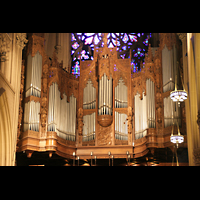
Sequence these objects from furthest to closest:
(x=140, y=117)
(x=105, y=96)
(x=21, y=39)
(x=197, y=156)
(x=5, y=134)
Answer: (x=105, y=96)
(x=140, y=117)
(x=21, y=39)
(x=5, y=134)
(x=197, y=156)

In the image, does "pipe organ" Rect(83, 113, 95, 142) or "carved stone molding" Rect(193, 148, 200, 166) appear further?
"pipe organ" Rect(83, 113, 95, 142)

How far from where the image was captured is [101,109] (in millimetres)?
16922

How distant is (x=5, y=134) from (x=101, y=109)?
13.3 feet

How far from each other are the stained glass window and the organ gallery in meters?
2.26

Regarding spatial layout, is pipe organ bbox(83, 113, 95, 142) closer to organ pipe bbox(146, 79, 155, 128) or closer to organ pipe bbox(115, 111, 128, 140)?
organ pipe bbox(115, 111, 128, 140)

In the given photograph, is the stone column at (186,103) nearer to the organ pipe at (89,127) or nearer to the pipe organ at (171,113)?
the pipe organ at (171,113)

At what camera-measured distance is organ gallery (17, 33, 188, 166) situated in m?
15.8

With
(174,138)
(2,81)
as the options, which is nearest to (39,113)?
(2,81)

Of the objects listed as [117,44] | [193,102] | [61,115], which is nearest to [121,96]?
[61,115]

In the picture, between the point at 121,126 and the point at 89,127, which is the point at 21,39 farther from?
the point at 121,126

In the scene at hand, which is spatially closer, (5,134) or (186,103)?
(5,134)

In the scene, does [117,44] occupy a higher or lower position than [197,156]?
higher

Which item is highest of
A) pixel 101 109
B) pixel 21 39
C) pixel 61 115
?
pixel 21 39

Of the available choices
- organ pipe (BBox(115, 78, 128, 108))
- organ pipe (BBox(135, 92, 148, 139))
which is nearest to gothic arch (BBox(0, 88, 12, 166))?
organ pipe (BBox(115, 78, 128, 108))
